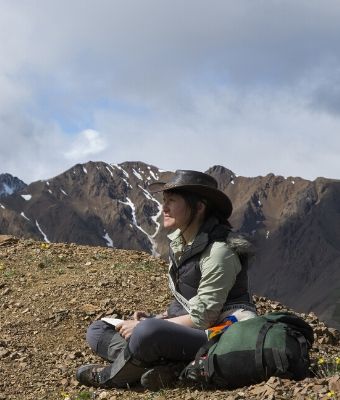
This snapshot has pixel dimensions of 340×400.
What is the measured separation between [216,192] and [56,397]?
9.78 ft

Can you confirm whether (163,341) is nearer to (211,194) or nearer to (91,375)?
(91,375)

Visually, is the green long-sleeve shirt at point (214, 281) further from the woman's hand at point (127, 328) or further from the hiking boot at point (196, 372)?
the woman's hand at point (127, 328)

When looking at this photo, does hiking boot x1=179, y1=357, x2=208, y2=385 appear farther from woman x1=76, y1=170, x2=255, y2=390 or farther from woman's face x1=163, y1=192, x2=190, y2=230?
woman's face x1=163, y1=192, x2=190, y2=230

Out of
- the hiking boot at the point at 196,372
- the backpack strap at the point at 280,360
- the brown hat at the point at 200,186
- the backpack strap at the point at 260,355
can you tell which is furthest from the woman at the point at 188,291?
the backpack strap at the point at 280,360

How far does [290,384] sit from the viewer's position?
6148 mm

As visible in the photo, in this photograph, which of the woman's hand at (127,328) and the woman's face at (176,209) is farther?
the woman's face at (176,209)

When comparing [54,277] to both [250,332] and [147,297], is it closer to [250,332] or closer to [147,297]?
[147,297]

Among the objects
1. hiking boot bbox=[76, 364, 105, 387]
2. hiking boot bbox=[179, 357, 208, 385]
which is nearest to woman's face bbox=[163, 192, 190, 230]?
hiking boot bbox=[179, 357, 208, 385]

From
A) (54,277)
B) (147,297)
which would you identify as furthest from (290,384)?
(54,277)

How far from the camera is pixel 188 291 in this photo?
7316 millimetres

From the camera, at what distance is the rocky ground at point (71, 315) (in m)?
6.91

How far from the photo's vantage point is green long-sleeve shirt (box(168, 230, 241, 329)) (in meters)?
6.83

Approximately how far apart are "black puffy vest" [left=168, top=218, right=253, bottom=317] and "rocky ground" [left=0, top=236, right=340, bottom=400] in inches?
40.3

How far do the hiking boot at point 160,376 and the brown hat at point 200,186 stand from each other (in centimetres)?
182
